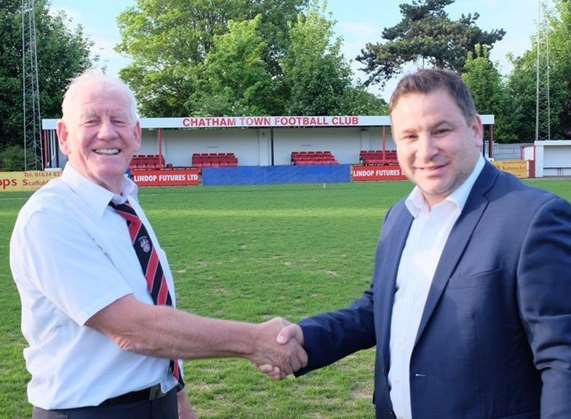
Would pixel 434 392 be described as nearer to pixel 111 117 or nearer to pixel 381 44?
pixel 111 117

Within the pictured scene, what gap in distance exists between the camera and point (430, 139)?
2264mm

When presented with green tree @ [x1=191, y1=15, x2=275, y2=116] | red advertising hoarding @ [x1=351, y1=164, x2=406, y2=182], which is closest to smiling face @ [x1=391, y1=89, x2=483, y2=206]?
red advertising hoarding @ [x1=351, y1=164, x2=406, y2=182]

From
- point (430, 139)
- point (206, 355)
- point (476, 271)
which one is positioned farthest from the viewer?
point (206, 355)

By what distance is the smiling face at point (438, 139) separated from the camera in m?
2.24

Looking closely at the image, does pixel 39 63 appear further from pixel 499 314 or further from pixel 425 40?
pixel 499 314

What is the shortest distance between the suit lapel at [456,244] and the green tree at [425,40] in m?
61.7

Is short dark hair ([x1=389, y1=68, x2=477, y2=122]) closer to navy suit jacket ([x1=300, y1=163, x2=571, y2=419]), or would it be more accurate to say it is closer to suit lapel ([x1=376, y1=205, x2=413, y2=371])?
navy suit jacket ([x1=300, y1=163, x2=571, y2=419])

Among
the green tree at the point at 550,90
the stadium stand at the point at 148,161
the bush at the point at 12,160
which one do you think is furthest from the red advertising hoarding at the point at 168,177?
the green tree at the point at 550,90

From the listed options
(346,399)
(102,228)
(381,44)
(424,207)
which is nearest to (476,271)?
(424,207)

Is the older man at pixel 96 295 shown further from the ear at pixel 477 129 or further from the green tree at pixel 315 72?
the green tree at pixel 315 72

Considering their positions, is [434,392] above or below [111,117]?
below

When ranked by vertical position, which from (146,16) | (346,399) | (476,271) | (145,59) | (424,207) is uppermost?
(146,16)

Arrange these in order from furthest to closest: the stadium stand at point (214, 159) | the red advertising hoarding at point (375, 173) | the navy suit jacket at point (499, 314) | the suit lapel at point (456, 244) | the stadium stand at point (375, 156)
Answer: the stadium stand at point (375, 156), the stadium stand at point (214, 159), the red advertising hoarding at point (375, 173), the suit lapel at point (456, 244), the navy suit jacket at point (499, 314)

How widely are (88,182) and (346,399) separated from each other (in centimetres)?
346
